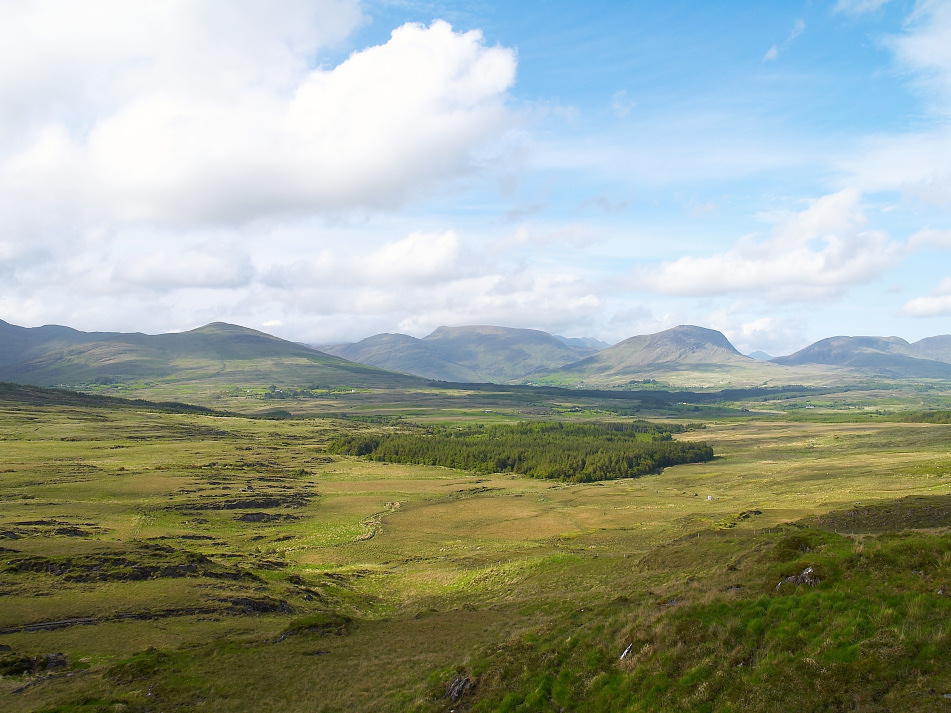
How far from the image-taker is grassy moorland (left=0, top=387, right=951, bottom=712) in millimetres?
20000

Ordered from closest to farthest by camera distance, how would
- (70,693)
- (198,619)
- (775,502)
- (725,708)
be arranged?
(725,708), (70,693), (198,619), (775,502)

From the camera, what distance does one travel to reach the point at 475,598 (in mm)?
49219

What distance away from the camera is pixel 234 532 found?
81250 millimetres

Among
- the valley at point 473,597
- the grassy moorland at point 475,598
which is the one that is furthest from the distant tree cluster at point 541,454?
the grassy moorland at point 475,598

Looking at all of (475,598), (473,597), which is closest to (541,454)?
(473,597)

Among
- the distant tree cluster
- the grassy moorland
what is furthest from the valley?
the distant tree cluster

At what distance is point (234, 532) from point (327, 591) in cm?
3601

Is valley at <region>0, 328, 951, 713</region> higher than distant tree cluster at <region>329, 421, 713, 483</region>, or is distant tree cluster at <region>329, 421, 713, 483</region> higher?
valley at <region>0, 328, 951, 713</region>

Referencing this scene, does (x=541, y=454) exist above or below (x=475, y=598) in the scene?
below

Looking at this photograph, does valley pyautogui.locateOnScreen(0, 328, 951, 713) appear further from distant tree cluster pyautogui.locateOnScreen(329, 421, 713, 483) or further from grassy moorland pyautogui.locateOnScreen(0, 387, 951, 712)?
distant tree cluster pyautogui.locateOnScreen(329, 421, 713, 483)

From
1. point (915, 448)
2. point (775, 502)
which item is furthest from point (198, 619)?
point (915, 448)

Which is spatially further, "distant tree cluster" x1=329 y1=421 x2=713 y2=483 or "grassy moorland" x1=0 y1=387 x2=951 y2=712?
"distant tree cluster" x1=329 y1=421 x2=713 y2=483

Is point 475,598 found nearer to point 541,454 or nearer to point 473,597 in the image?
point 473,597

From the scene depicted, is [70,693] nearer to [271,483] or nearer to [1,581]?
[1,581]
